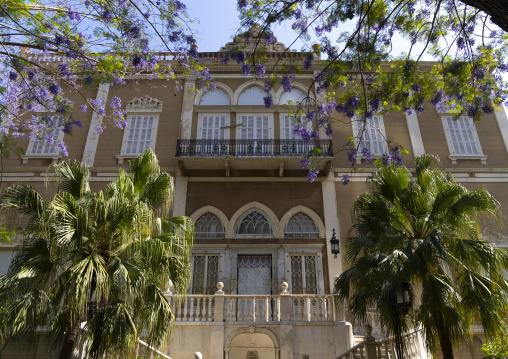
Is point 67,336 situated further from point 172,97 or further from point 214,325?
point 172,97

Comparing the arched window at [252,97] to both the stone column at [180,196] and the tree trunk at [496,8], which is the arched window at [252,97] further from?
the tree trunk at [496,8]

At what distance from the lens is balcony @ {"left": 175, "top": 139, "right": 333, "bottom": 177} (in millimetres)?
13562

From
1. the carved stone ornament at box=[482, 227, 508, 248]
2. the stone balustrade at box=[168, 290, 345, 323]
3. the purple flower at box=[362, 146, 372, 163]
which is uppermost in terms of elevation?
the carved stone ornament at box=[482, 227, 508, 248]

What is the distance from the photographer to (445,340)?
269 inches

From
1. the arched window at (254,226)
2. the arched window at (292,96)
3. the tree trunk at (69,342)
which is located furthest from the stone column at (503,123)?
the tree trunk at (69,342)

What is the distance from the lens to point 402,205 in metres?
8.45

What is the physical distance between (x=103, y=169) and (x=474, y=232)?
11.6 m

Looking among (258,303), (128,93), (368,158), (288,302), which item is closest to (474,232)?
(368,158)

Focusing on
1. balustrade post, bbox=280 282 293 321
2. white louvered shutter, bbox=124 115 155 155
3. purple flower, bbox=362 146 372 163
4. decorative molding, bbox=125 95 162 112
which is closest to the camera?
purple flower, bbox=362 146 372 163

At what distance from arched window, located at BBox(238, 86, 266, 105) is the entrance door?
6046 millimetres

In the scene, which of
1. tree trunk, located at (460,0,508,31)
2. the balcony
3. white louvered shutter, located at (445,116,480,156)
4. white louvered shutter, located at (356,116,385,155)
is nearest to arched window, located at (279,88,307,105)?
the balcony

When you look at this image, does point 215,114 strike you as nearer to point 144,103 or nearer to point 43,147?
point 144,103

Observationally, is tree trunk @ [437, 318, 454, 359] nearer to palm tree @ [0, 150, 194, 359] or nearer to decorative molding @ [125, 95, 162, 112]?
palm tree @ [0, 150, 194, 359]

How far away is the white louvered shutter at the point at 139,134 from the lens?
14.7m
